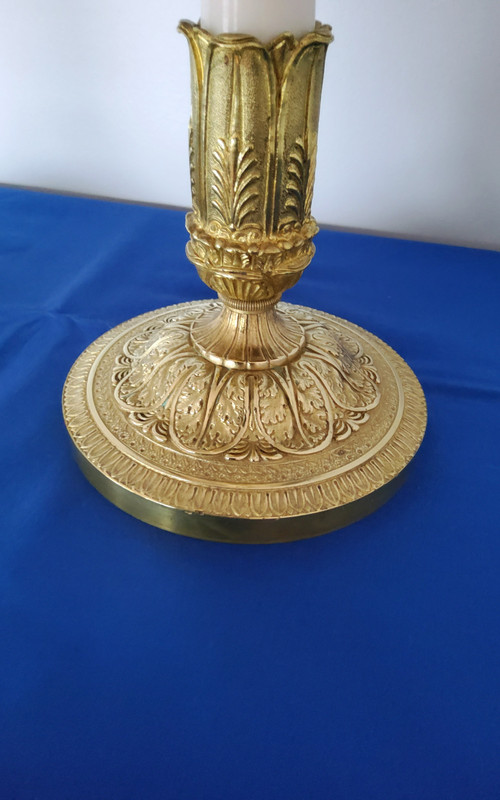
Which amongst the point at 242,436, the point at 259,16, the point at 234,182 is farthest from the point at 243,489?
the point at 259,16

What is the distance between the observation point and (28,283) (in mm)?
1173

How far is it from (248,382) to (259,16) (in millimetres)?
386

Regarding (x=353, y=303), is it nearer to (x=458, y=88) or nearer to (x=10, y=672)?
(x=458, y=88)

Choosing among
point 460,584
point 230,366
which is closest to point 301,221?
point 230,366

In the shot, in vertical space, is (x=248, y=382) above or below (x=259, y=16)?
below

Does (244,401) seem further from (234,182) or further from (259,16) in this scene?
(259,16)

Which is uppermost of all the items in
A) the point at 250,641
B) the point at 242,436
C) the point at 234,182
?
the point at 234,182

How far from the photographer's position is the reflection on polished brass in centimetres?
59

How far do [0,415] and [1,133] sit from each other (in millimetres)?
972

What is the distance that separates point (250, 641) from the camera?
22.9 inches

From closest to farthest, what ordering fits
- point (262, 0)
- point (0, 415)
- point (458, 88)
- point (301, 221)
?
point (262, 0)
point (301, 221)
point (0, 415)
point (458, 88)

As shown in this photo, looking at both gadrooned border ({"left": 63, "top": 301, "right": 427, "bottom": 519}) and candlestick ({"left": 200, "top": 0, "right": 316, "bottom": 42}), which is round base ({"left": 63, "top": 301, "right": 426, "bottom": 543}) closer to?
gadrooned border ({"left": 63, "top": 301, "right": 427, "bottom": 519})

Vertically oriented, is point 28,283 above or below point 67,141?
below

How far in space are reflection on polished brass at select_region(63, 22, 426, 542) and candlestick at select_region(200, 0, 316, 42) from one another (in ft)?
0.08
